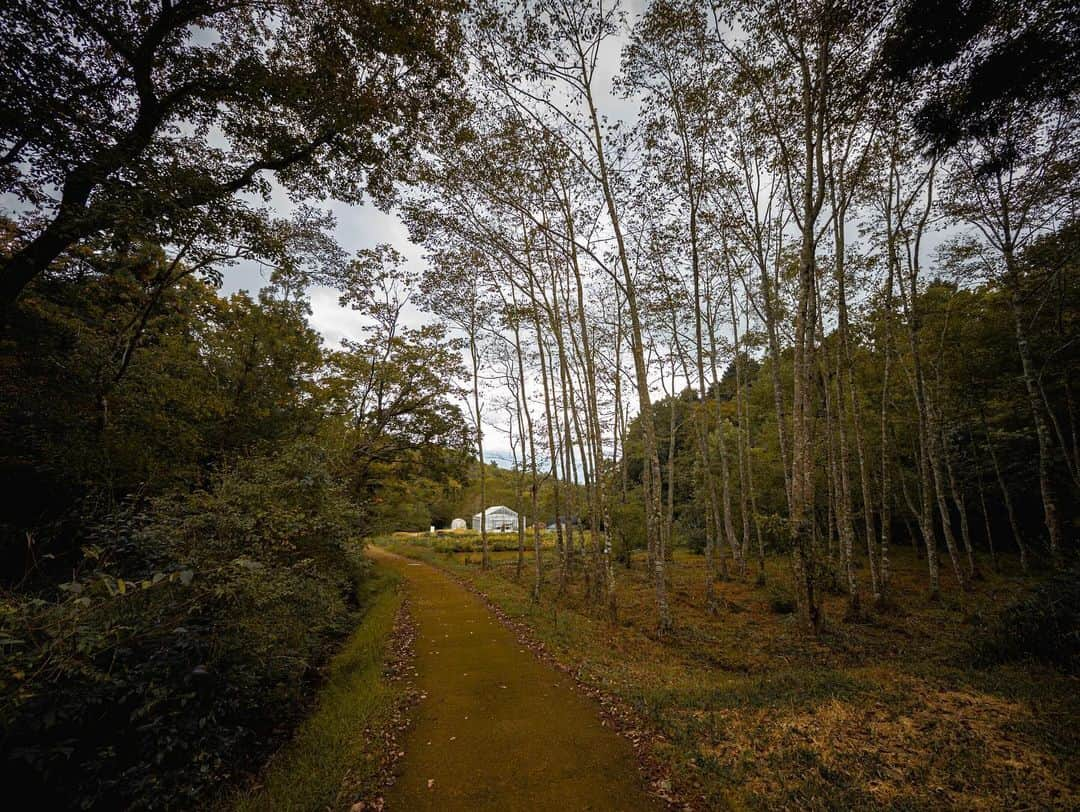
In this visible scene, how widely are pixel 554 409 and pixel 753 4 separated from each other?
11.8 metres

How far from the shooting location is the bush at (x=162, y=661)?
268 cm

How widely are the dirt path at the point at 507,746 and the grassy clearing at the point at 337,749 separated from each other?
1.24 feet

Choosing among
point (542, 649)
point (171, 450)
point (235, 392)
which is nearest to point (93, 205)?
point (171, 450)

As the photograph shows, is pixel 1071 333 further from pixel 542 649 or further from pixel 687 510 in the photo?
pixel 687 510

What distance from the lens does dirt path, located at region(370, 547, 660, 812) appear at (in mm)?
3180

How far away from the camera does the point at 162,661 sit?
3502 mm

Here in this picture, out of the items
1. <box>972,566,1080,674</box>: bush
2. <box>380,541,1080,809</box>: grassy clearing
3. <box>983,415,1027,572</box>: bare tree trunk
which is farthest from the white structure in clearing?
<box>972,566,1080,674</box>: bush

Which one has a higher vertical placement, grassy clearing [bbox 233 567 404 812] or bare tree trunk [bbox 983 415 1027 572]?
bare tree trunk [bbox 983 415 1027 572]

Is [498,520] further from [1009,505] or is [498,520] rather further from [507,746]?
[507,746]

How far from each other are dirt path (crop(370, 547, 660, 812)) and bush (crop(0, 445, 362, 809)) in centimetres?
182

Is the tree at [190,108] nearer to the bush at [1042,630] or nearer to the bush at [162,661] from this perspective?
the bush at [162,661]

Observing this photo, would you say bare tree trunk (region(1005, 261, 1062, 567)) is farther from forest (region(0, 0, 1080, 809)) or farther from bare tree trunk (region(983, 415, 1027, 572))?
bare tree trunk (region(983, 415, 1027, 572))

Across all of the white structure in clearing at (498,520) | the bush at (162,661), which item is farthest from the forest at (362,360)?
the white structure in clearing at (498,520)

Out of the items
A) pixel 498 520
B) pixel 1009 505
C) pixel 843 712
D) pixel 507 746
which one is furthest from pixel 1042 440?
pixel 498 520
